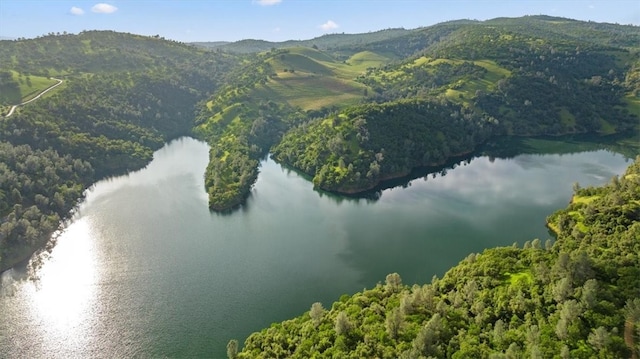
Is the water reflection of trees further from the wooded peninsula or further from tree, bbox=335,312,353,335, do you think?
tree, bbox=335,312,353,335

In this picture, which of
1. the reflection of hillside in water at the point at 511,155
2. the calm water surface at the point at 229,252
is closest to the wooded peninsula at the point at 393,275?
the reflection of hillside in water at the point at 511,155

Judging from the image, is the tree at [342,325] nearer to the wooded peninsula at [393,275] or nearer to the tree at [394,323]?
the wooded peninsula at [393,275]

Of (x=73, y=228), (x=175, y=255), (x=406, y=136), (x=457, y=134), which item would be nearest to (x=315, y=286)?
(x=175, y=255)

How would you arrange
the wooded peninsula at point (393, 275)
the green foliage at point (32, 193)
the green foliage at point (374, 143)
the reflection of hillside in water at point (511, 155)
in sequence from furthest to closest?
the green foliage at point (374, 143)
the reflection of hillside in water at point (511, 155)
the green foliage at point (32, 193)
the wooded peninsula at point (393, 275)

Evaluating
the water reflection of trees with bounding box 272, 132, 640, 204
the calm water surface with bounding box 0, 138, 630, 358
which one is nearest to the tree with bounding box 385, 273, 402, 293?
the calm water surface with bounding box 0, 138, 630, 358

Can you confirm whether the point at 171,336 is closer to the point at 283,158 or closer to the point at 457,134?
the point at 283,158

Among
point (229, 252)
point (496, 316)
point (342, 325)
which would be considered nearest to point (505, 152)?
point (229, 252)
